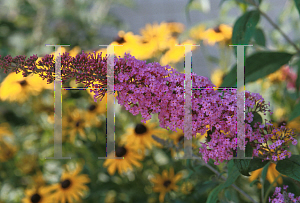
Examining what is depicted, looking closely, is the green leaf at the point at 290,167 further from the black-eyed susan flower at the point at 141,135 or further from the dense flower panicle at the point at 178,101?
the black-eyed susan flower at the point at 141,135

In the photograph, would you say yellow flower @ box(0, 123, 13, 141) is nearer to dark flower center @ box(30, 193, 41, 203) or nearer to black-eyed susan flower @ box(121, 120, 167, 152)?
dark flower center @ box(30, 193, 41, 203)

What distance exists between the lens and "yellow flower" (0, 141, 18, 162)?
127cm

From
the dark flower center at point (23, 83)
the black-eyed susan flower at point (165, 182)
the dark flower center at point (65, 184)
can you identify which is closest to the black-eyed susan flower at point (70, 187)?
the dark flower center at point (65, 184)

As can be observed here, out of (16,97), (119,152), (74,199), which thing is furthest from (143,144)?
(16,97)

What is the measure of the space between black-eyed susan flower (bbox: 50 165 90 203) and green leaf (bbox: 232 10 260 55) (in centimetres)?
79

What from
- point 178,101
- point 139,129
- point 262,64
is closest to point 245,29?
point 262,64

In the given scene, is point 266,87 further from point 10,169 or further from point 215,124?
point 10,169

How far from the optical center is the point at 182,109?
0.43 m

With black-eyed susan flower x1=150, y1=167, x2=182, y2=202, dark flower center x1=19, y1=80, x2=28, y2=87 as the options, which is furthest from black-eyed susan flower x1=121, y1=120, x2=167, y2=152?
dark flower center x1=19, y1=80, x2=28, y2=87

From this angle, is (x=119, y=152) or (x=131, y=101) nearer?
(x=131, y=101)

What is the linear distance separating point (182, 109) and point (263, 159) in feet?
0.52

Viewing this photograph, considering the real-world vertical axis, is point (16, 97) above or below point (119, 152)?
above

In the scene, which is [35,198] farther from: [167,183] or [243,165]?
[243,165]

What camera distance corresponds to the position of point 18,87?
3.67ft
